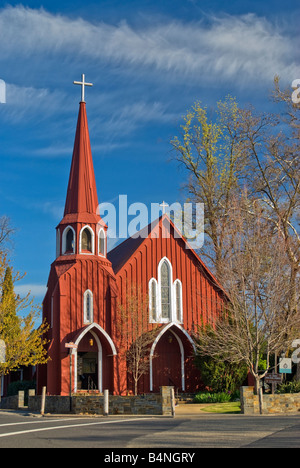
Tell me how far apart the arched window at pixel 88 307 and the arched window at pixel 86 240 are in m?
2.42

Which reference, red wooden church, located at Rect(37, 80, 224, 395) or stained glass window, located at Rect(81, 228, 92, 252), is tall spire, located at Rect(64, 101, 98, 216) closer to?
red wooden church, located at Rect(37, 80, 224, 395)

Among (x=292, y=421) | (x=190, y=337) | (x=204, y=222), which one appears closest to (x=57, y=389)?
(x=190, y=337)

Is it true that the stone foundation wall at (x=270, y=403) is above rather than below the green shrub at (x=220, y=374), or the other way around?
below

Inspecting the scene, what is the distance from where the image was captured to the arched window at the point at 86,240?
32750 mm

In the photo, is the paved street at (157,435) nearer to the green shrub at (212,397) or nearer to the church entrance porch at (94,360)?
the green shrub at (212,397)

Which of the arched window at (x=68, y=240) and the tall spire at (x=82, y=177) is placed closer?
the arched window at (x=68, y=240)

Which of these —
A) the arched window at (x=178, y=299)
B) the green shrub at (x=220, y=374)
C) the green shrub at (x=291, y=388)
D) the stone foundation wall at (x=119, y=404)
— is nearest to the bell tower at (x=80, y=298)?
the arched window at (x=178, y=299)

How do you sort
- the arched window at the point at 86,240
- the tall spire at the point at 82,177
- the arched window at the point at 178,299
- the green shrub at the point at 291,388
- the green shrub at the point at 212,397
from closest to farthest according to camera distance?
the green shrub at the point at 291,388 → the green shrub at the point at 212,397 → the arched window at the point at 86,240 → the arched window at the point at 178,299 → the tall spire at the point at 82,177

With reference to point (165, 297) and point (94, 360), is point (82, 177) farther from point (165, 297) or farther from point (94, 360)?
point (94, 360)

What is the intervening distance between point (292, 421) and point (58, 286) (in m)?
16.2

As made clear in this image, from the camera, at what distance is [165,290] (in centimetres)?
3353

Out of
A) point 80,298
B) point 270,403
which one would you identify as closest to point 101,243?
point 80,298

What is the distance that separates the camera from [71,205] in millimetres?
33688

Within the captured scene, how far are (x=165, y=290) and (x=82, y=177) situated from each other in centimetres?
776
